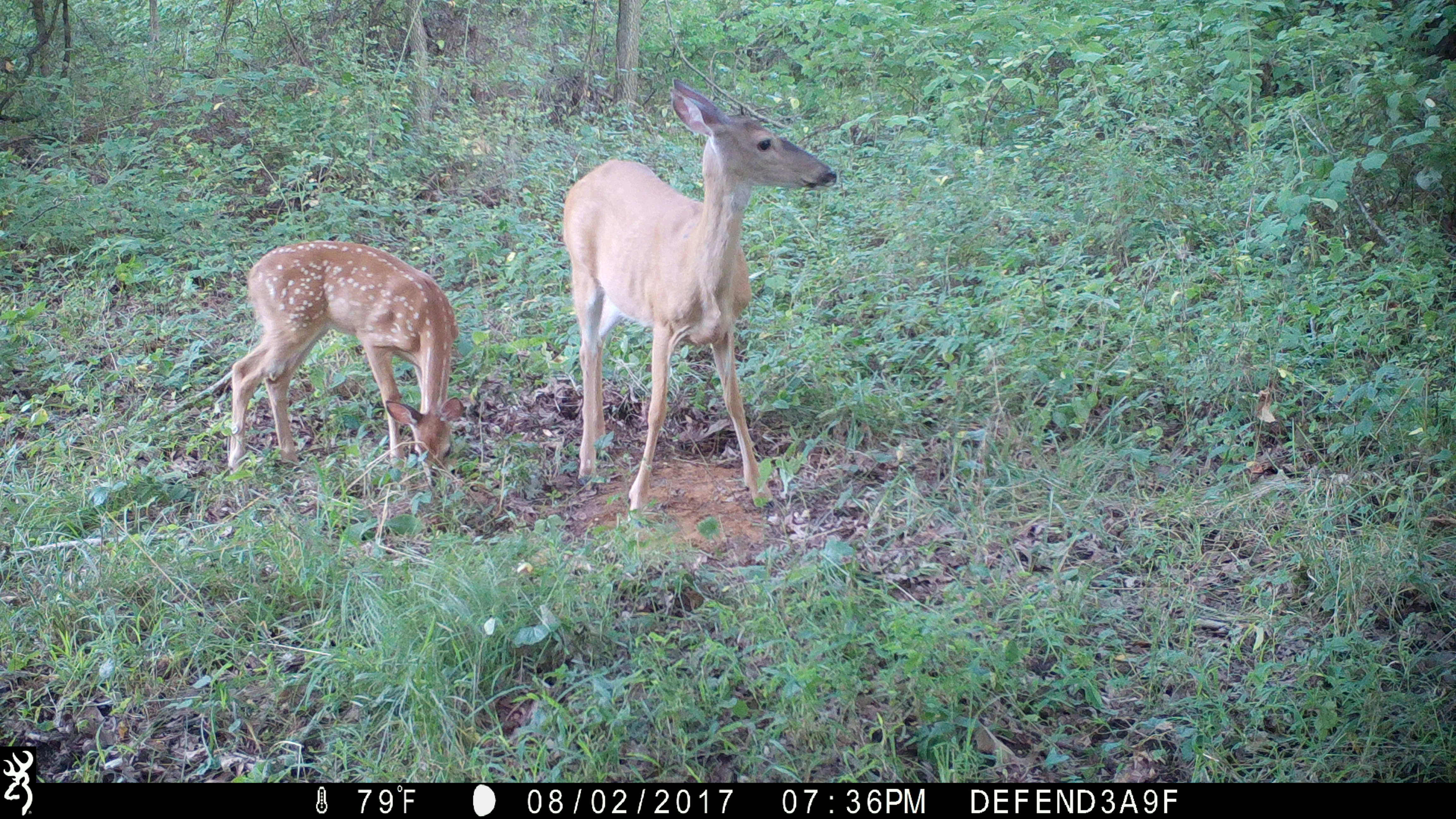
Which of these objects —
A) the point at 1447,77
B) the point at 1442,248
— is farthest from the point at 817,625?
the point at 1447,77

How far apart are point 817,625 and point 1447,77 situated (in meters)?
4.52

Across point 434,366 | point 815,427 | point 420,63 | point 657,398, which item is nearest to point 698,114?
point 657,398

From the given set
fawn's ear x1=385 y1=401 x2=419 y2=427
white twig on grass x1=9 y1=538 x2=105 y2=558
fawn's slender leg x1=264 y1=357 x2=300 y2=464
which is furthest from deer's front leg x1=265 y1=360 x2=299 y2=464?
white twig on grass x1=9 y1=538 x2=105 y2=558

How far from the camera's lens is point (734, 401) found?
5.16 m

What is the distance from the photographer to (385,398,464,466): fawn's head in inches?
196

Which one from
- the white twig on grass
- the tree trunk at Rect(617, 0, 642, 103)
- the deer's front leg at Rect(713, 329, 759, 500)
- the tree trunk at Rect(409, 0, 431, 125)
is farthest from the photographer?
the tree trunk at Rect(617, 0, 642, 103)

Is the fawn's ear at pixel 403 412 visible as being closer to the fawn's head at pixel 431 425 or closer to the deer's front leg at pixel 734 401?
the fawn's head at pixel 431 425

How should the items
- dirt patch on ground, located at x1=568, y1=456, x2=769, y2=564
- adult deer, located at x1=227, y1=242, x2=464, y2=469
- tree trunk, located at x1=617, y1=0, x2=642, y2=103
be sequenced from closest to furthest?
dirt patch on ground, located at x1=568, y1=456, x2=769, y2=564
adult deer, located at x1=227, y1=242, x2=464, y2=469
tree trunk, located at x1=617, y1=0, x2=642, y2=103

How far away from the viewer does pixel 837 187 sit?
790cm

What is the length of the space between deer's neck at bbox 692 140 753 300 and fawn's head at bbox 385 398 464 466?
1221 millimetres

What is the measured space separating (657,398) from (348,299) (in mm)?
1628
